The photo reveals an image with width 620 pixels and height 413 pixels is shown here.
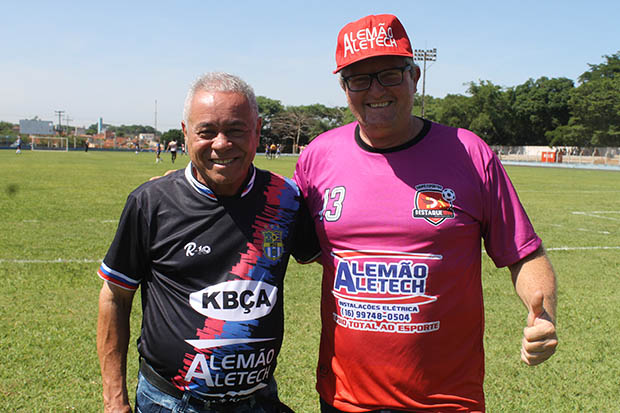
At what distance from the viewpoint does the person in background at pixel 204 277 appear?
2152 millimetres

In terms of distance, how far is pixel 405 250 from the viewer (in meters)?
2.25

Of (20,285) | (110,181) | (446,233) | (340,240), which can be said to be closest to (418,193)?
(446,233)

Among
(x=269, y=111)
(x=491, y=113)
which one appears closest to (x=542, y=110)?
(x=491, y=113)

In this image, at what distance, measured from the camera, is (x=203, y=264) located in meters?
2.18

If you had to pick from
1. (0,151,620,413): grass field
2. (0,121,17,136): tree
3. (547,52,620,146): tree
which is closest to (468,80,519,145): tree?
(547,52,620,146): tree

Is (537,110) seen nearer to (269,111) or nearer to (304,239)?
(269,111)

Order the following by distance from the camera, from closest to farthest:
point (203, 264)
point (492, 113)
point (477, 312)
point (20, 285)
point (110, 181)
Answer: point (203, 264) → point (477, 312) → point (20, 285) → point (110, 181) → point (492, 113)

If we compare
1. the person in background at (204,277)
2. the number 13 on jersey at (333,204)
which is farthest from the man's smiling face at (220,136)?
the number 13 on jersey at (333,204)

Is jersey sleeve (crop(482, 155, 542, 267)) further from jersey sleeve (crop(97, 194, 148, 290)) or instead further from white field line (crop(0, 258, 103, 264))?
white field line (crop(0, 258, 103, 264))

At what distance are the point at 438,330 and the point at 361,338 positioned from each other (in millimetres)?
338

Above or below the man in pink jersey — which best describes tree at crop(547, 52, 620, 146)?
above

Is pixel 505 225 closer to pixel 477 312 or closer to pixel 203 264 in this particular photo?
pixel 477 312

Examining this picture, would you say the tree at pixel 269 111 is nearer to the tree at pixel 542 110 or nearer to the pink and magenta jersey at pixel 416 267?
the tree at pixel 542 110

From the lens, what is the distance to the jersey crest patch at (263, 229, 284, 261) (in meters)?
2.26
